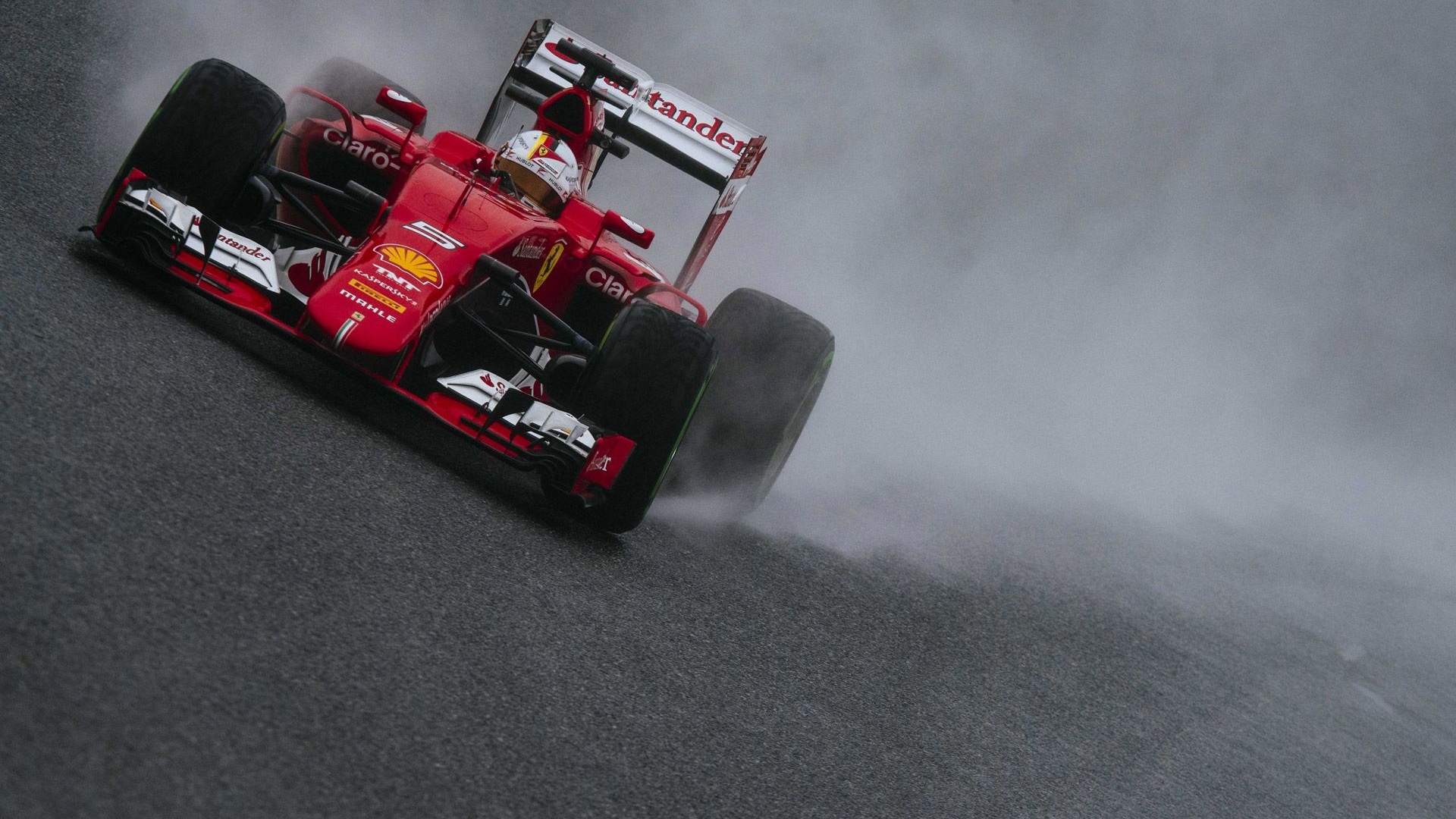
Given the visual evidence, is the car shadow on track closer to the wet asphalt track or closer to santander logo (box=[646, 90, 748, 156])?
the wet asphalt track

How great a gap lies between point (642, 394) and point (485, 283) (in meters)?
0.90

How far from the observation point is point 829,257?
15.4 m

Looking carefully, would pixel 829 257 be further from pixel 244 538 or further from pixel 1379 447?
pixel 244 538

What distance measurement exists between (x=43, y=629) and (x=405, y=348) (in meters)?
2.31

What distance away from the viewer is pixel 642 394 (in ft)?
16.3

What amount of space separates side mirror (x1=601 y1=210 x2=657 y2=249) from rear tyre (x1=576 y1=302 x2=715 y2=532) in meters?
0.84

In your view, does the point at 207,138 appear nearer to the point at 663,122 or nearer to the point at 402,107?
the point at 402,107

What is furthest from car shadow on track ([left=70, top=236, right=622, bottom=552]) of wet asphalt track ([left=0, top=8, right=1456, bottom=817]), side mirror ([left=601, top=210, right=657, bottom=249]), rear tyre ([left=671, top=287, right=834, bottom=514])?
side mirror ([left=601, top=210, right=657, bottom=249])

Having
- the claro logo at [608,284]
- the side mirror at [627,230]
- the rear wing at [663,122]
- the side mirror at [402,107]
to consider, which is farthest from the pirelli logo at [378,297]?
the rear wing at [663,122]

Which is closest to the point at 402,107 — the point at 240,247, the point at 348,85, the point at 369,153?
the point at 369,153

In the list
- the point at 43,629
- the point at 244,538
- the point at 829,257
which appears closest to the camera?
the point at 43,629

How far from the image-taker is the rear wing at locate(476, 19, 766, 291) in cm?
734

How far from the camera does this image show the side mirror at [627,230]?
5828 millimetres

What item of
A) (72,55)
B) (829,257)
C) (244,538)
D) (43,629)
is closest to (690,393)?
(244,538)
